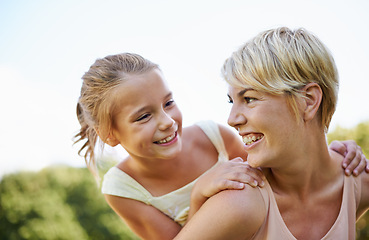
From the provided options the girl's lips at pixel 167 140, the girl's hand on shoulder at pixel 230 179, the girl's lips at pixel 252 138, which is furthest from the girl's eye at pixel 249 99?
the girl's lips at pixel 167 140

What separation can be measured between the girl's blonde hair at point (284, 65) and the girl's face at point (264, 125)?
0.18 feet

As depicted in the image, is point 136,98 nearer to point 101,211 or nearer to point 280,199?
point 280,199

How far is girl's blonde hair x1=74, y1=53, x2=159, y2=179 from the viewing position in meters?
3.19

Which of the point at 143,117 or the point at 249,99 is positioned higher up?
the point at 249,99

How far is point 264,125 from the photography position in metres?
2.40

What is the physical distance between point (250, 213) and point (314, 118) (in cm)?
76

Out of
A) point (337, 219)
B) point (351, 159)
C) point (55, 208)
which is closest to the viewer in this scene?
point (337, 219)

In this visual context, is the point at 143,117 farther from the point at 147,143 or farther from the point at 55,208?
the point at 55,208

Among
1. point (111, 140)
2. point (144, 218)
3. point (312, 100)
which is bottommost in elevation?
point (144, 218)

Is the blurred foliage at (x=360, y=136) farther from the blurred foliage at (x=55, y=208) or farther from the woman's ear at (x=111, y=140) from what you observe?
the blurred foliage at (x=55, y=208)

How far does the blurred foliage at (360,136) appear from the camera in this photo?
8281mm

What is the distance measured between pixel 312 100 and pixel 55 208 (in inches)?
623

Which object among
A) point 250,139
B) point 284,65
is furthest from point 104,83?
point 284,65

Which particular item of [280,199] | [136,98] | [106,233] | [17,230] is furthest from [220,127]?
[17,230]
